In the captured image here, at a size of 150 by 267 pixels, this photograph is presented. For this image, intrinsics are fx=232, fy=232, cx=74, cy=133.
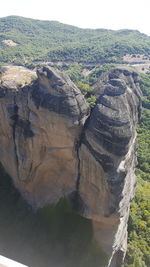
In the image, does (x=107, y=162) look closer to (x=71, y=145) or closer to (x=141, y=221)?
(x=71, y=145)

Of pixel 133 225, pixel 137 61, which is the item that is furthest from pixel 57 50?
pixel 133 225

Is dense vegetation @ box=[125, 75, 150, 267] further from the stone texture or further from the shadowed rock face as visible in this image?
the stone texture

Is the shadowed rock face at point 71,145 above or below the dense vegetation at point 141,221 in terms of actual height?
above

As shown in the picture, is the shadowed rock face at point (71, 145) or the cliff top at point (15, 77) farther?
the cliff top at point (15, 77)

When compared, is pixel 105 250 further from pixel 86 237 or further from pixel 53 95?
pixel 53 95

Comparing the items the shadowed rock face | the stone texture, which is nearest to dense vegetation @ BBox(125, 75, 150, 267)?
the shadowed rock face

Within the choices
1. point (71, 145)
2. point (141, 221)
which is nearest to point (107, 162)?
point (71, 145)

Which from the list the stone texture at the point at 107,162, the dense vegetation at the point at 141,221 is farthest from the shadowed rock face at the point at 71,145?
the dense vegetation at the point at 141,221

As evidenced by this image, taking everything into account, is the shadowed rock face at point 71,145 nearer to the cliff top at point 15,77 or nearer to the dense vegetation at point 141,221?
the cliff top at point 15,77

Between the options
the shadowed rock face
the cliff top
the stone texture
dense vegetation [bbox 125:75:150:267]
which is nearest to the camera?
the stone texture

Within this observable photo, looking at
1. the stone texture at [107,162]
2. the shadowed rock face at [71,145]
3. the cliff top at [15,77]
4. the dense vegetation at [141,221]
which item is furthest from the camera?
the dense vegetation at [141,221]
